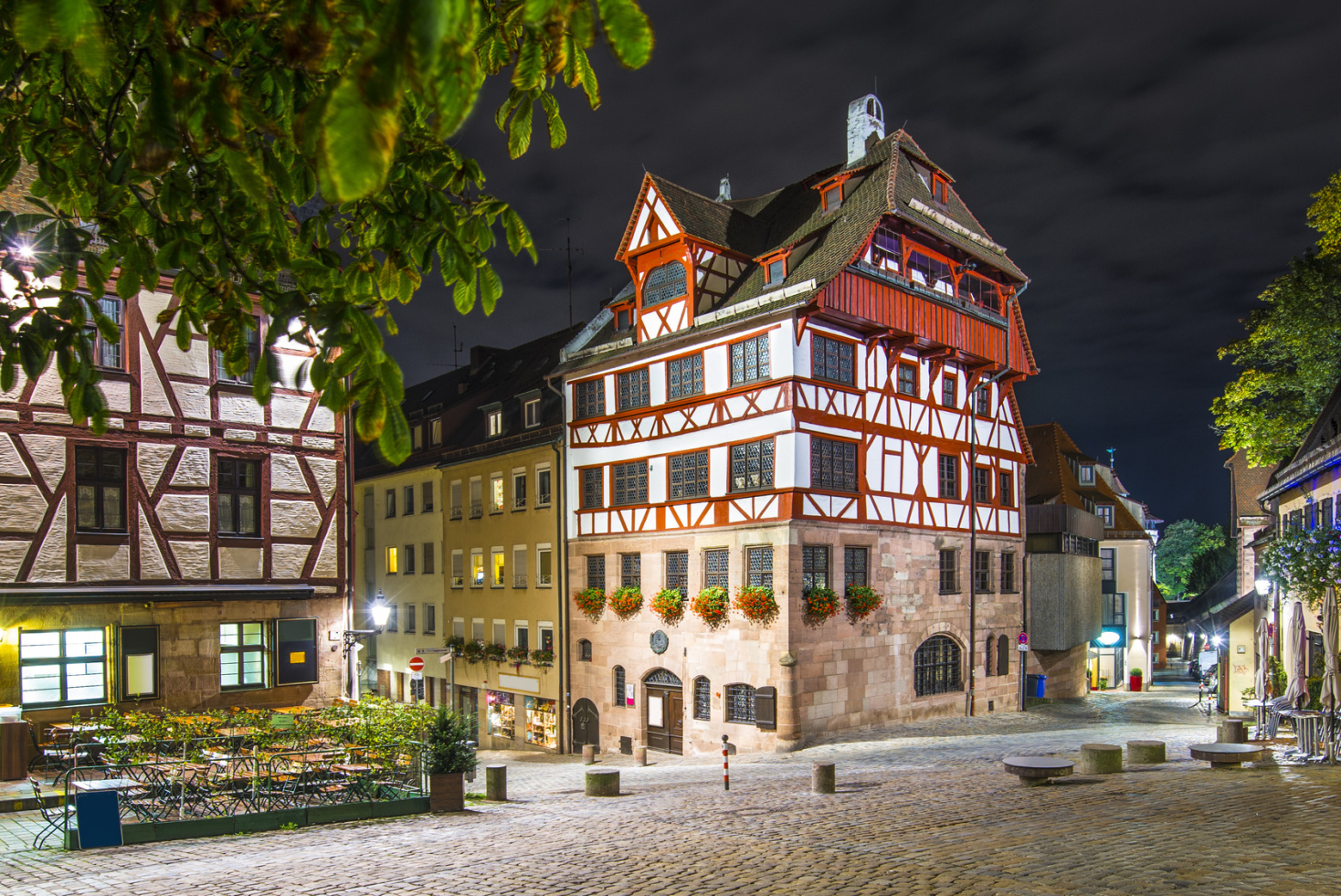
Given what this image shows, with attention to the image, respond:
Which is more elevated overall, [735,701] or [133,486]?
[133,486]

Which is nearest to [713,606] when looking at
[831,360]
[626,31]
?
[831,360]

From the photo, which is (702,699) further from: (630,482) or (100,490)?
(100,490)

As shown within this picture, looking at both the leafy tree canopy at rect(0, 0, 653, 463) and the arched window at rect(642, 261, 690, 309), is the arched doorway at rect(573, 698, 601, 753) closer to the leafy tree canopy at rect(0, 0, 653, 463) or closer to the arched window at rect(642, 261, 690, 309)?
the arched window at rect(642, 261, 690, 309)

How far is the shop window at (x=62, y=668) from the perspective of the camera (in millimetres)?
18016

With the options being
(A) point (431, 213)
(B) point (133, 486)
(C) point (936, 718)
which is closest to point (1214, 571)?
(C) point (936, 718)

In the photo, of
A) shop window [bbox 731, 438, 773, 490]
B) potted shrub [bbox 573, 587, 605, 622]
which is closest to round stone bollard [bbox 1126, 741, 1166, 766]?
shop window [bbox 731, 438, 773, 490]

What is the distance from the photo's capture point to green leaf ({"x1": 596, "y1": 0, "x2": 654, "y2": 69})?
271cm

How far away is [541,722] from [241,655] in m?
13.9

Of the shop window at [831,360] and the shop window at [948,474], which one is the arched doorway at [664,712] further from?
the shop window at [948,474]

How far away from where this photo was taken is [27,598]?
18.0m

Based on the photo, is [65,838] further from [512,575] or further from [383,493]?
[383,493]

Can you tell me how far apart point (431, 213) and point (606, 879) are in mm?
7472

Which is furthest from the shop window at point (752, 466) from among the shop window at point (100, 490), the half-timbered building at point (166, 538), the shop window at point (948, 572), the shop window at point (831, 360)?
the shop window at point (100, 490)

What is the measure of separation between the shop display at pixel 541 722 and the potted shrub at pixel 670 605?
673 cm
